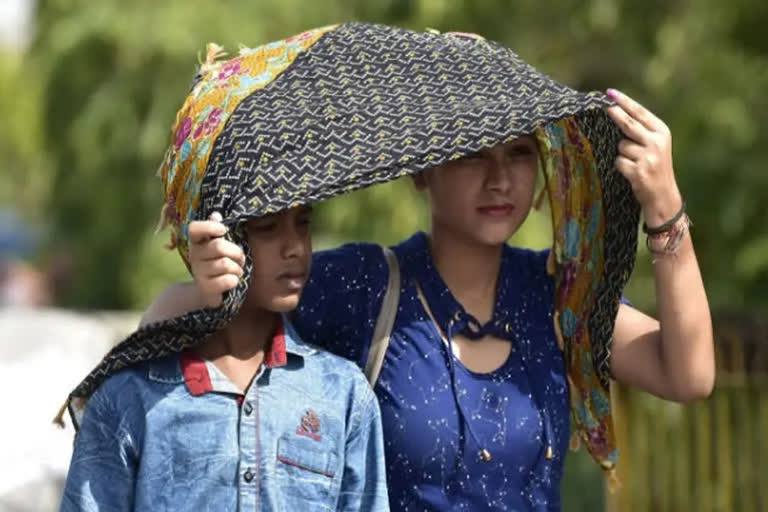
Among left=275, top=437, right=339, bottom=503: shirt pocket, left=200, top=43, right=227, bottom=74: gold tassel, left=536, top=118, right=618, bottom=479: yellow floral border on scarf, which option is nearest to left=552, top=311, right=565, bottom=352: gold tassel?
left=536, top=118, right=618, bottom=479: yellow floral border on scarf

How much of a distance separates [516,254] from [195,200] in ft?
2.72

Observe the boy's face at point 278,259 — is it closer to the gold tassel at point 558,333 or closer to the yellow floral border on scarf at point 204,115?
the yellow floral border on scarf at point 204,115

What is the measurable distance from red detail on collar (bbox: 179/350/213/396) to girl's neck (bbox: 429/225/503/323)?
61 centimetres

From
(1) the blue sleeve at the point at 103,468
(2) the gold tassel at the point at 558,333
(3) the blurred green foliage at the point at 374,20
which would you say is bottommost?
(1) the blue sleeve at the point at 103,468

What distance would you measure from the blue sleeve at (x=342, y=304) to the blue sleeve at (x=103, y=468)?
0.49 metres

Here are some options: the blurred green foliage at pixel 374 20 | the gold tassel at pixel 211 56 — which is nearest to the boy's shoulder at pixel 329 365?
the gold tassel at pixel 211 56

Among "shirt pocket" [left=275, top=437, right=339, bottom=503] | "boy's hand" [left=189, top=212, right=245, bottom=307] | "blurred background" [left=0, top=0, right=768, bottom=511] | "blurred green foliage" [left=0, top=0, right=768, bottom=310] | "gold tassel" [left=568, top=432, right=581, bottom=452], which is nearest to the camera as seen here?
"boy's hand" [left=189, top=212, right=245, bottom=307]

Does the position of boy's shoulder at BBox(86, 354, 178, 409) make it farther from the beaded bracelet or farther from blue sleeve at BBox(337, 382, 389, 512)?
the beaded bracelet

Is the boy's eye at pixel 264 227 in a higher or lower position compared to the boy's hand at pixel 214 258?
higher

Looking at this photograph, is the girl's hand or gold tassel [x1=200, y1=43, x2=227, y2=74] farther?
gold tassel [x1=200, y1=43, x2=227, y2=74]

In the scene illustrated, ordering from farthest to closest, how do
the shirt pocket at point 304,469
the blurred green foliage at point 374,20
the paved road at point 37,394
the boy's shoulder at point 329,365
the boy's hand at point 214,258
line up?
the blurred green foliage at point 374,20, the paved road at point 37,394, the boy's shoulder at point 329,365, the shirt pocket at point 304,469, the boy's hand at point 214,258

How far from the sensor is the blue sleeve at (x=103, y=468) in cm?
274

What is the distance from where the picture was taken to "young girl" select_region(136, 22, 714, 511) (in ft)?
9.59

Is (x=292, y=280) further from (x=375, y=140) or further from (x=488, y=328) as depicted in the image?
(x=488, y=328)
